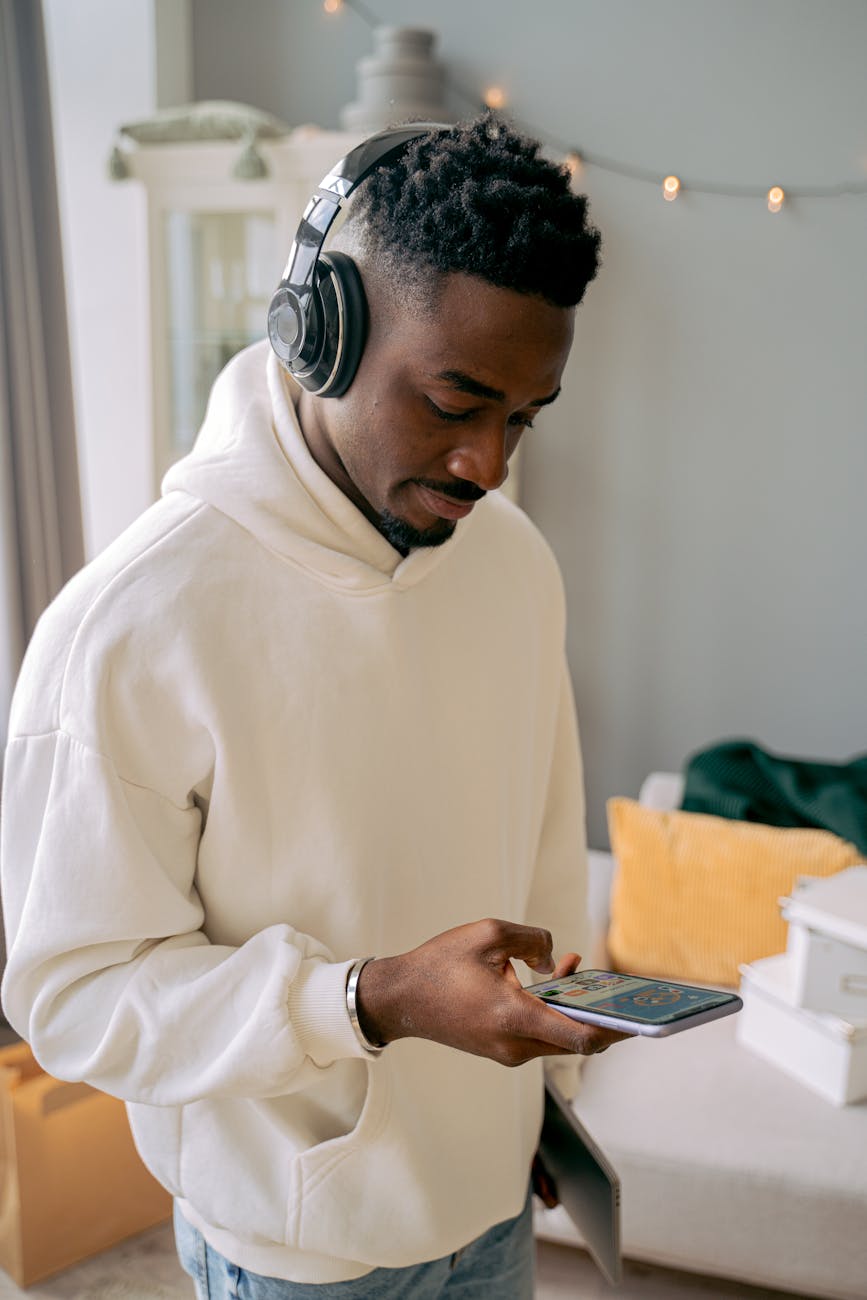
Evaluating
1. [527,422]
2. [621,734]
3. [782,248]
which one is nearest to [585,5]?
[782,248]

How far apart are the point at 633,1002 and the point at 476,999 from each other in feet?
0.29

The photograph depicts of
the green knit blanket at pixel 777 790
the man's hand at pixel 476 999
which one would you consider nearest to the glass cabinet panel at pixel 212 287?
the green knit blanket at pixel 777 790

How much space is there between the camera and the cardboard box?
5.92 ft

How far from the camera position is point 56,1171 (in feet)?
6.01

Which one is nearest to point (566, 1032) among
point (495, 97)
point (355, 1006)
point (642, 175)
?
point (355, 1006)

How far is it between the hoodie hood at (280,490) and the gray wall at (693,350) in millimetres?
2026

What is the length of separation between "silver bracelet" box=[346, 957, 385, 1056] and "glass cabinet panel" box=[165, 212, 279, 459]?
214 centimetres

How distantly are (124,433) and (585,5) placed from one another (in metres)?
1.55

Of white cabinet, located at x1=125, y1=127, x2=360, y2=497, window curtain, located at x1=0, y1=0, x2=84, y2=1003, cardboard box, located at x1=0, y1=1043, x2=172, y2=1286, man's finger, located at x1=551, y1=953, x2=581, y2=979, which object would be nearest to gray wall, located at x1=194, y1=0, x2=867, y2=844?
white cabinet, located at x1=125, y1=127, x2=360, y2=497

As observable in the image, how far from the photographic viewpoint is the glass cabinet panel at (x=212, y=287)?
2.61 meters

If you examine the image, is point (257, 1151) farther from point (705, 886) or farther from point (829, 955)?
point (705, 886)

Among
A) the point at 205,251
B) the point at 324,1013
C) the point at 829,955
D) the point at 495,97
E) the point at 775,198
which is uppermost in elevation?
the point at 495,97

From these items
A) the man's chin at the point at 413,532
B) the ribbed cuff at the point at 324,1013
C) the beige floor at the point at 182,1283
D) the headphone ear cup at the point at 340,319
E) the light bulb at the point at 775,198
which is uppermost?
the light bulb at the point at 775,198

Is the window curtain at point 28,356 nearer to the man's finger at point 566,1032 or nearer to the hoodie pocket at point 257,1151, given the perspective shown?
the hoodie pocket at point 257,1151
